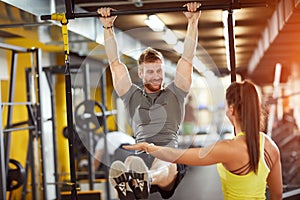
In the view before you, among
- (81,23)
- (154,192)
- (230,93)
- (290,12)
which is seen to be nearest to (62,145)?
(81,23)

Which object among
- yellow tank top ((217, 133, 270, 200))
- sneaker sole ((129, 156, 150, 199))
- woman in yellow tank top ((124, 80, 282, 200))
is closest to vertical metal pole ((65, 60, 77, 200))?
sneaker sole ((129, 156, 150, 199))

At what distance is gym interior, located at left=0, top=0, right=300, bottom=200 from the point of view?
4023mm

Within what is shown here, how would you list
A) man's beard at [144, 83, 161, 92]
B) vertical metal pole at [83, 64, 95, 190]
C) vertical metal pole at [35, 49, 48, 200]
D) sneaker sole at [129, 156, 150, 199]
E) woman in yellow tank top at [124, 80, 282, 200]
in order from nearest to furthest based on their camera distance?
woman in yellow tank top at [124, 80, 282, 200] → sneaker sole at [129, 156, 150, 199] → man's beard at [144, 83, 161, 92] → vertical metal pole at [35, 49, 48, 200] → vertical metal pole at [83, 64, 95, 190]

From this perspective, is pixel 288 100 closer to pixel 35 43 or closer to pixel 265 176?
pixel 35 43

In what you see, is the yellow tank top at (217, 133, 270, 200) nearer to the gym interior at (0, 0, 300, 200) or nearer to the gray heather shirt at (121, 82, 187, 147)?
the gym interior at (0, 0, 300, 200)

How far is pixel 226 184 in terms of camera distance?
3.38 meters

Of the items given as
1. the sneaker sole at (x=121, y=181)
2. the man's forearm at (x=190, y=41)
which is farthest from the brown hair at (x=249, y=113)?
the sneaker sole at (x=121, y=181)

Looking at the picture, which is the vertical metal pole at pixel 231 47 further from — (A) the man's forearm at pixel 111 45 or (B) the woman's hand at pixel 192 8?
(A) the man's forearm at pixel 111 45

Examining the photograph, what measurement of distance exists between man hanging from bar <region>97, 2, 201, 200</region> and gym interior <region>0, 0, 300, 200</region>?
11 cm

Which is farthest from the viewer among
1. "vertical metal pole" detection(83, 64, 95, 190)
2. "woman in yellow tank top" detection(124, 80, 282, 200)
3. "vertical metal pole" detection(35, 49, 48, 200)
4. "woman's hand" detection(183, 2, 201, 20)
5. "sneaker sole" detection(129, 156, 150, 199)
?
"vertical metal pole" detection(83, 64, 95, 190)

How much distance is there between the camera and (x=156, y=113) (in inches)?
154

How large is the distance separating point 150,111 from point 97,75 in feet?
20.2

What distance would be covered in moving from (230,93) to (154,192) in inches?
38.8

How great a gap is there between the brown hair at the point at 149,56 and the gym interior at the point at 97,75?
0.41 feet
